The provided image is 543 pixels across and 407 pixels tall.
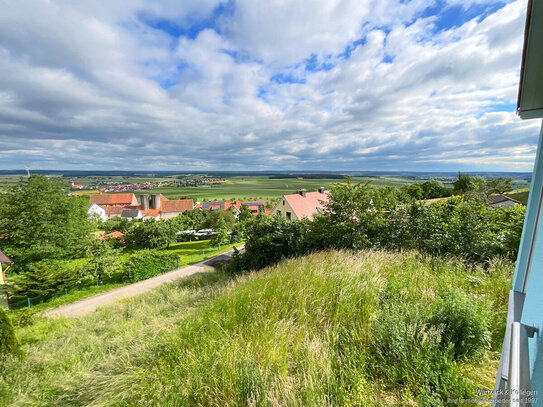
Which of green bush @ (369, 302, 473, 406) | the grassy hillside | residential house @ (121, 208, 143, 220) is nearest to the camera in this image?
green bush @ (369, 302, 473, 406)

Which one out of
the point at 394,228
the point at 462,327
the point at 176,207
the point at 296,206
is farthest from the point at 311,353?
the point at 176,207

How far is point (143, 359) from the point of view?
2908 mm

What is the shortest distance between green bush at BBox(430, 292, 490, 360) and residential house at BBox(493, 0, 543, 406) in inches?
19.3

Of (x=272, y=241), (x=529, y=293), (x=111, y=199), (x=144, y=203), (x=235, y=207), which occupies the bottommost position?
(x=235, y=207)

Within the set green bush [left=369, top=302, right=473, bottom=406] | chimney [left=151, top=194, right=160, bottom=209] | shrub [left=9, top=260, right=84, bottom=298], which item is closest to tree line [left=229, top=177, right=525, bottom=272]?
green bush [left=369, top=302, right=473, bottom=406]

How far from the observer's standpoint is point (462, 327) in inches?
101

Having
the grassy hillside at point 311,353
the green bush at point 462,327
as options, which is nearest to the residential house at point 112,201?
the grassy hillside at point 311,353

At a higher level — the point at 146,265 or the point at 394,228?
the point at 394,228

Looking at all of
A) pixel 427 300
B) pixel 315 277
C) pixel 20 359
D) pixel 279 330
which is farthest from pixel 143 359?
pixel 20 359

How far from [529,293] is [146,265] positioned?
24.2m

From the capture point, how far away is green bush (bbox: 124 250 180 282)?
66.9ft

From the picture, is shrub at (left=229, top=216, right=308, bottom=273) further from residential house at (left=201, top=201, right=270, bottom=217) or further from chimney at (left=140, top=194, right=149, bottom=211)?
chimney at (left=140, top=194, right=149, bottom=211)

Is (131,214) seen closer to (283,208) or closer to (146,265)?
(146,265)

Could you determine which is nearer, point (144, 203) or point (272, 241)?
point (272, 241)
